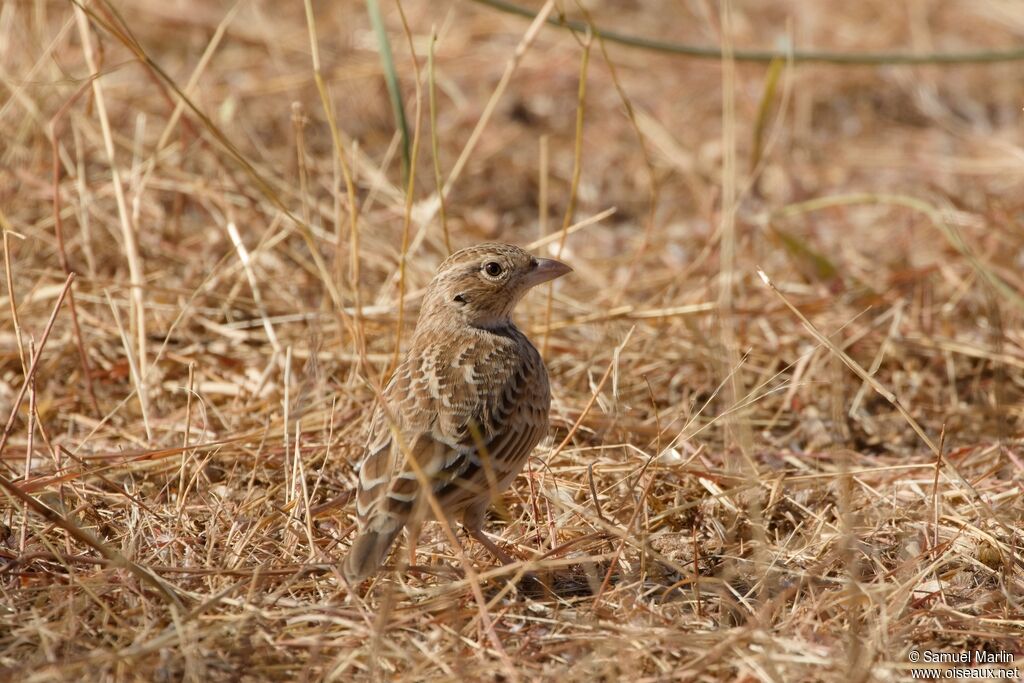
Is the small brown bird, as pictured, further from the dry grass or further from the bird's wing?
the dry grass

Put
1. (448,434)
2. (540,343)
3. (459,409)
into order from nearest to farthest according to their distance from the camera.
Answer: (448,434) < (459,409) < (540,343)

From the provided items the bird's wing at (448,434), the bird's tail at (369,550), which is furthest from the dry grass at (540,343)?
the bird's wing at (448,434)

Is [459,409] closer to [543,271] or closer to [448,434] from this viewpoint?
[448,434]

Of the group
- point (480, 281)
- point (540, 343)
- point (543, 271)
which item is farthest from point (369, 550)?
point (540, 343)

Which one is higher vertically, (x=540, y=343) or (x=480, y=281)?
(x=480, y=281)

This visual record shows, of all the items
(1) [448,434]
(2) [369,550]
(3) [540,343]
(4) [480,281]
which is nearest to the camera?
(2) [369,550]

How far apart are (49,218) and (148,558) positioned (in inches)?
127

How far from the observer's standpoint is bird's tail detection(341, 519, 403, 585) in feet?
13.6

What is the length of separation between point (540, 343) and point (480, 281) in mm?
1332

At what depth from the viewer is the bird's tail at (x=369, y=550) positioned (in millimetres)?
4137

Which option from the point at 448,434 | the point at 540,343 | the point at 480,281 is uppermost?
the point at 480,281

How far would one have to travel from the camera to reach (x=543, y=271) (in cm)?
539

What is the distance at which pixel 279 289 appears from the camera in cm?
691

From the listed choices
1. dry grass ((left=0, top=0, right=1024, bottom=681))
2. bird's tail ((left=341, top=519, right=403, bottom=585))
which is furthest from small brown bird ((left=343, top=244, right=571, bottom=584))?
dry grass ((left=0, top=0, right=1024, bottom=681))
